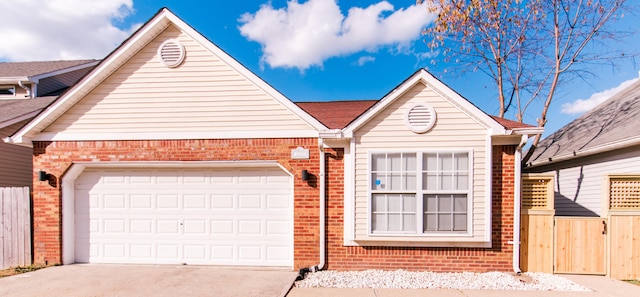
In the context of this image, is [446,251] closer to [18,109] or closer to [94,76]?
[94,76]

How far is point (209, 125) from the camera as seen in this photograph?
707 cm

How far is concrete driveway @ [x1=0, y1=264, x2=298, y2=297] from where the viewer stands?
18.4ft

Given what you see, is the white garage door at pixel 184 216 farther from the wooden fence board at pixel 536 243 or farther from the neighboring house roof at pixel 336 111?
the wooden fence board at pixel 536 243

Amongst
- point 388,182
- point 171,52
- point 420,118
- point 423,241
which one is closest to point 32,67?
point 171,52

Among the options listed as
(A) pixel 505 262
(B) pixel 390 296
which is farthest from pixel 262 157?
(A) pixel 505 262

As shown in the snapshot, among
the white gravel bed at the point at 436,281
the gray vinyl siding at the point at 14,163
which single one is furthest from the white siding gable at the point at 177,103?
the gray vinyl siding at the point at 14,163

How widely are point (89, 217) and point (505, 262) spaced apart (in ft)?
30.2

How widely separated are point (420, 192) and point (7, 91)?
685 inches

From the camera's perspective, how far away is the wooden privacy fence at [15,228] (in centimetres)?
721

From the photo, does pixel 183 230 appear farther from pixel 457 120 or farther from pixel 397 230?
pixel 457 120

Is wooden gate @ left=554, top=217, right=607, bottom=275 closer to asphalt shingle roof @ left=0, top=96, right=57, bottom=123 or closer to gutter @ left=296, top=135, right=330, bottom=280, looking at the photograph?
gutter @ left=296, top=135, right=330, bottom=280

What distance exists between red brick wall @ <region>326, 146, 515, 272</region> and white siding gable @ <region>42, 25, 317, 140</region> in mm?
2224

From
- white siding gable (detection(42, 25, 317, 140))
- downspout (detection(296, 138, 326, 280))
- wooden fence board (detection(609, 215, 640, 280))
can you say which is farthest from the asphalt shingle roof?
wooden fence board (detection(609, 215, 640, 280))

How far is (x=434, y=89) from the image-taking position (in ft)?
21.6
